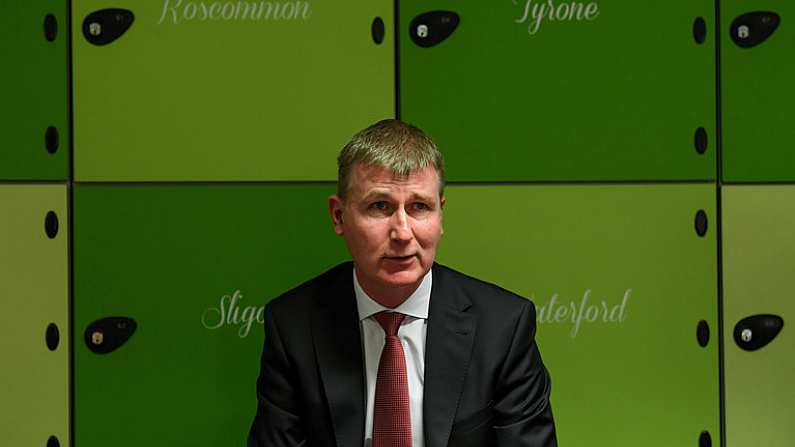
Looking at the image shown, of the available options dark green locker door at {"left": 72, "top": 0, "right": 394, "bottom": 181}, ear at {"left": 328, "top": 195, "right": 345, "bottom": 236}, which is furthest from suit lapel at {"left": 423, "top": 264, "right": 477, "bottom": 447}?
dark green locker door at {"left": 72, "top": 0, "right": 394, "bottom": 181}

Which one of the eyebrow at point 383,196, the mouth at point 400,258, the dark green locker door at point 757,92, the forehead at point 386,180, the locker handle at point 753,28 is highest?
the locker handle at point 753,28

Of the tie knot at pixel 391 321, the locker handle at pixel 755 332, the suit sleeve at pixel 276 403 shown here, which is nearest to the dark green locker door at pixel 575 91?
the locker handle at pixel 755 332

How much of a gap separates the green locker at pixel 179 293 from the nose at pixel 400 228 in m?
0.46

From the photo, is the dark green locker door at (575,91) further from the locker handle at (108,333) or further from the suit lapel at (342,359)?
the locker handle at (108,333)

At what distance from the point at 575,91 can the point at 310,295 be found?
0.79 metres

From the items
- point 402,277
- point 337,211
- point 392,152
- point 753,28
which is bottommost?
point 402,277

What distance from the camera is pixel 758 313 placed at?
190 centimetres

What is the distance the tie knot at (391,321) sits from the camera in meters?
1.51

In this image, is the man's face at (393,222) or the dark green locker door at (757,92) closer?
the man's face at (393,222)

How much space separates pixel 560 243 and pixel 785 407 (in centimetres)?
66

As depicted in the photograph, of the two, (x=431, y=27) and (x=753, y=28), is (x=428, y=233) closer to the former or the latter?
(x=431, y=27)

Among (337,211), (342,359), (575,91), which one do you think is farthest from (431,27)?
(342,359)

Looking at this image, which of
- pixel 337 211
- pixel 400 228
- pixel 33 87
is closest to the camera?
pixel 400 228

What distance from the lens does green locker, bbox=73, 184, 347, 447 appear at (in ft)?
5.98
